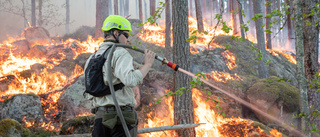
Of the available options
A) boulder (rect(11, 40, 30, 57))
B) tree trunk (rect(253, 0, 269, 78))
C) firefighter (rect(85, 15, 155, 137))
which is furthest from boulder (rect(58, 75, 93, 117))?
tree trunk (rect(253, 0, 269, 78))

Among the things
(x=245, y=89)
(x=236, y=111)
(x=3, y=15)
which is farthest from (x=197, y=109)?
(x=3, y=15)

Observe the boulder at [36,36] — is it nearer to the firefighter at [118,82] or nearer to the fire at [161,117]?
the fire at [161,117]

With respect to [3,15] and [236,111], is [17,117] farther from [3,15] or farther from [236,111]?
[3,15]

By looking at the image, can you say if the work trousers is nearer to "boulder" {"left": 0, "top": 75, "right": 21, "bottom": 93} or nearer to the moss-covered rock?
the moss-covered rock

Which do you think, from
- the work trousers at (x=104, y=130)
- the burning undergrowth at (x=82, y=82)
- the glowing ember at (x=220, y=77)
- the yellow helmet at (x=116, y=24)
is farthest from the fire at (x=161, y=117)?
the yellow helmet at (x=116, y=24)

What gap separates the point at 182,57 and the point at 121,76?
372cm

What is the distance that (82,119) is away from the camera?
5.48 meters

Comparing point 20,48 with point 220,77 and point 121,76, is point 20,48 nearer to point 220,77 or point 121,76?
point 220,77

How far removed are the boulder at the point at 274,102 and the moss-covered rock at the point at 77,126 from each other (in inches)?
260

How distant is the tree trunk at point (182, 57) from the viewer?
5816 millimetres

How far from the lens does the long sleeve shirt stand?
7.29 ft

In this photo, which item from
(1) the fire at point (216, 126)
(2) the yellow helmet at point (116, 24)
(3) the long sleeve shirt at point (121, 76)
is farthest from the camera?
(1) the fire at point (216, 126)

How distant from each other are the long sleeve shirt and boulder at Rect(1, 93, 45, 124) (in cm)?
555

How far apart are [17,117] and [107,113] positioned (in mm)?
5880
